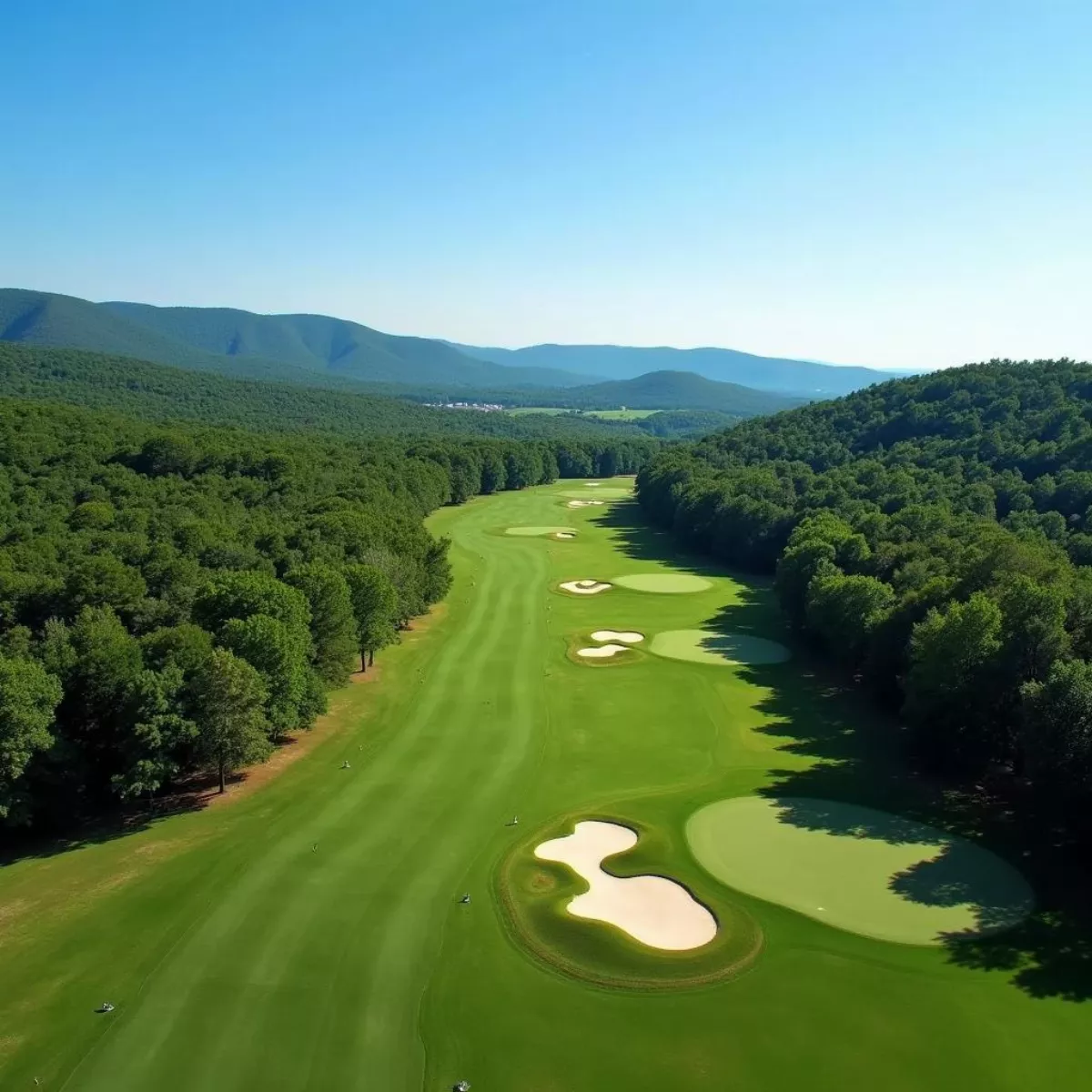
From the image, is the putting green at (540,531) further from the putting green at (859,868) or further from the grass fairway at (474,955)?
the putting green at (859,868)

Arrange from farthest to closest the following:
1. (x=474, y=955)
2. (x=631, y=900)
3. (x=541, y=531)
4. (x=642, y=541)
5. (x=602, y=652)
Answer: (x=541, y=531), (x=642, y=541), (x=602, y=652), (x=631, y=900), (x=474, y=955)

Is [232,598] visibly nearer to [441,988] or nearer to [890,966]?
[441,988]

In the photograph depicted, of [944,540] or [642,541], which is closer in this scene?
[944,540]

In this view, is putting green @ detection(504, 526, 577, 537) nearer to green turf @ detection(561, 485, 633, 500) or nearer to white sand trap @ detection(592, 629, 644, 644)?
green turf @ detection(561, 485, 633, 500)

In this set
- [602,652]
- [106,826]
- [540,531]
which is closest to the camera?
[106,826]

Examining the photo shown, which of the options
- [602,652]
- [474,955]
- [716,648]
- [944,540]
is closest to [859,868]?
[474,955]

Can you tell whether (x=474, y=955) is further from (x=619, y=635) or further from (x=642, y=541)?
(x=642, y=541)

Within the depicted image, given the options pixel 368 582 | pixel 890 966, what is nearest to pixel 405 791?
pixel 368 582

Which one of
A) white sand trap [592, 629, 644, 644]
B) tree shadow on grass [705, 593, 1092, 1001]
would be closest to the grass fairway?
tree shadow on grass [705, 593, 1092, 1001]
